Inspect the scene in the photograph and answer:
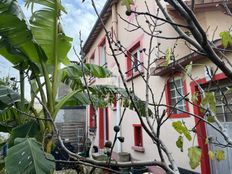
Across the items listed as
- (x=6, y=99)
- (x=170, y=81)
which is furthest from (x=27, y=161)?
(x=170, y=81)

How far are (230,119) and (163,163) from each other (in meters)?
5.09

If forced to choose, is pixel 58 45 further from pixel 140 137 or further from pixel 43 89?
pixel 140 137

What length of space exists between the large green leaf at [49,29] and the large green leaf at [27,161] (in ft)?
7.03

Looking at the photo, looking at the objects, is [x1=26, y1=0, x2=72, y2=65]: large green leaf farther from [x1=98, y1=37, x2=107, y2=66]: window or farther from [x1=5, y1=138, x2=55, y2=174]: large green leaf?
[x1=98, y1=37, x2=107, y2=66]: window

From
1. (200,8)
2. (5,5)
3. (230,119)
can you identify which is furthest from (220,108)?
(5,5)

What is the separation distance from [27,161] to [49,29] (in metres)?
2.66

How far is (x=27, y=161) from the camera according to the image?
2.60m

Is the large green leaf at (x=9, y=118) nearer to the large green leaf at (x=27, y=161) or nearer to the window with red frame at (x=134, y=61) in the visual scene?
the large green leaf at (x=27, y=161)

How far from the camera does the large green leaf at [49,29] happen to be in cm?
412

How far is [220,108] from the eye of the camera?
5.61 metres

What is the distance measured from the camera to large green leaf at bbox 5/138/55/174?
8.15 feet

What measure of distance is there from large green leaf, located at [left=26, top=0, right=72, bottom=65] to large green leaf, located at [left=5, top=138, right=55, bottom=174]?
2144 millimetres

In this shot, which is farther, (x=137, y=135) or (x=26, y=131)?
(x=137, y=135)

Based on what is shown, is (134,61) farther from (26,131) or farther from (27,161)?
(26,131)
